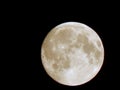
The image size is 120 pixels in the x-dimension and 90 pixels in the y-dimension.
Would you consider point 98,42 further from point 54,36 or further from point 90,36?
point 54,36

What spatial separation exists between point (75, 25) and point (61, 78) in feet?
3.88

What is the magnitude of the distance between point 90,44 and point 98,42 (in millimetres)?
252

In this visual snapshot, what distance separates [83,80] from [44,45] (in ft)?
3.68

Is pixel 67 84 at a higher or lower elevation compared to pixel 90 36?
lower

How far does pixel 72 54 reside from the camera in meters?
7.66

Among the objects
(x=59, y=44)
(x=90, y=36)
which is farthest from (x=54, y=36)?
(x=90, y=36)

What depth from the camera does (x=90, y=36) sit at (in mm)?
7926

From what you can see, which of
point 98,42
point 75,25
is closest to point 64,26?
point 75,25

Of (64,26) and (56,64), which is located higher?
(64,26)

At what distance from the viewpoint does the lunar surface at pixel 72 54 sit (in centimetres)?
769

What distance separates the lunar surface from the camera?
7.69 metres

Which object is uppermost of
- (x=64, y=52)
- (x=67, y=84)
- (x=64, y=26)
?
(x=64, y=26)

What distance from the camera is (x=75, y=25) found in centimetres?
801

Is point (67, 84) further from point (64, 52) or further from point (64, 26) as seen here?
point (64, 26)
